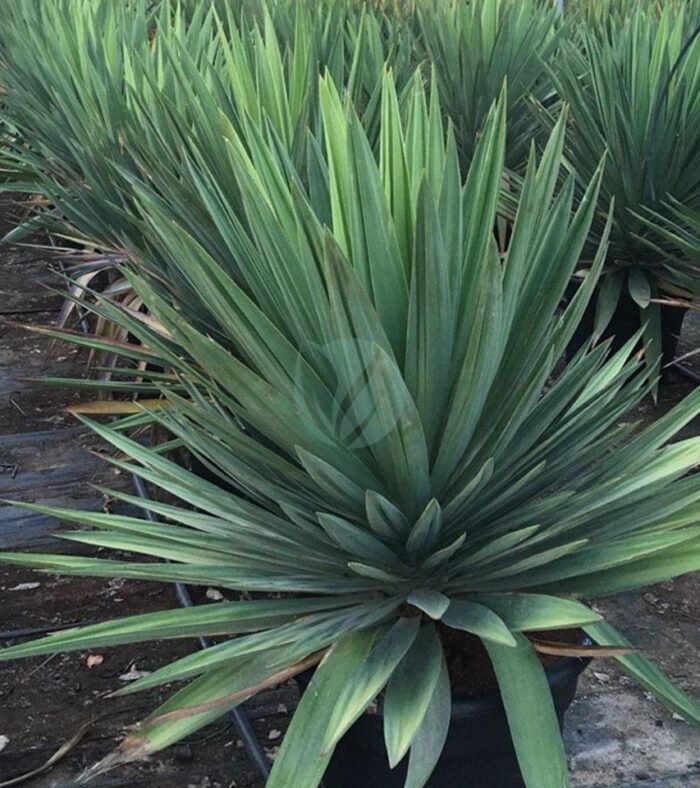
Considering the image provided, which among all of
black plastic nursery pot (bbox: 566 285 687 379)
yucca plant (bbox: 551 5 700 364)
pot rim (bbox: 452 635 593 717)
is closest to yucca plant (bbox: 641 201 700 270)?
yucca plant (bbox: 551 5 700 364)

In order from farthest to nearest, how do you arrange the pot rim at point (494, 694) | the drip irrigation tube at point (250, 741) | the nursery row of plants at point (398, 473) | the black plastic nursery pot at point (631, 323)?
1. the black plastic nursery pot at point (631, 323)
2. the drip irrigation tube at point (250, 741)
3. the pot rim at point (494, 694)
4. the nursery row of plants at point (398, 473)

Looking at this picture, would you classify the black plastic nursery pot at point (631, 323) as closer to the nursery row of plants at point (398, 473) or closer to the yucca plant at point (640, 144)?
the yucca plant at point (640, 144)

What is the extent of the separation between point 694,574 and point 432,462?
4.12 feet

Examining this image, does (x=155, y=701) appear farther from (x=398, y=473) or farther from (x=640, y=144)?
(x=640, y=144)

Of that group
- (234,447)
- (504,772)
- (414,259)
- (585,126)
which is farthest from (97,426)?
(585,126)

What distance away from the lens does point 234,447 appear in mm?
1412

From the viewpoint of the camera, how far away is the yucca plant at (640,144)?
2.96 metres

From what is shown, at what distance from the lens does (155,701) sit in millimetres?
1961

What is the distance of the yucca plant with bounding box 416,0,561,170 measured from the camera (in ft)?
11.3

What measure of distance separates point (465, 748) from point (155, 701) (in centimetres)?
76

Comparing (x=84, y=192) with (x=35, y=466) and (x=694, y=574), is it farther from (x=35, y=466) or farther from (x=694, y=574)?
(x=694, y=574)

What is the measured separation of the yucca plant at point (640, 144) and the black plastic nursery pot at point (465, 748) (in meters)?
1.69

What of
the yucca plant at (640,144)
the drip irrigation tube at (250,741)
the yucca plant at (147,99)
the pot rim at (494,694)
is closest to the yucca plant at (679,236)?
the yucca plant at (640,144)

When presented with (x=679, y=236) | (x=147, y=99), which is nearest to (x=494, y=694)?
(x=147, y=99)
